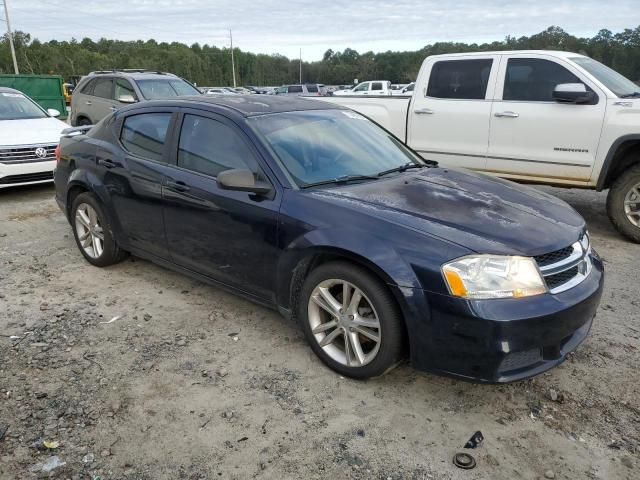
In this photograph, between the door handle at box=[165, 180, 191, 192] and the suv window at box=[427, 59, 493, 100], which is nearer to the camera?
the door handle at box=[165, 180, 191, 192]

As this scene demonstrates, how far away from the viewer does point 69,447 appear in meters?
2.63

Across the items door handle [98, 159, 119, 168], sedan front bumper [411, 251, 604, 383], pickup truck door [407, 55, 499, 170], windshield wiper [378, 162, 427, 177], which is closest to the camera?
sedan front bumper [411, 251, 604, 383]

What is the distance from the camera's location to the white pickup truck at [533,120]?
573 cm

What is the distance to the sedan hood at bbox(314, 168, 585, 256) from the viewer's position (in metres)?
2.81

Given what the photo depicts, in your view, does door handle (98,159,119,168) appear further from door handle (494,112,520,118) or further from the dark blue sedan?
door handle (494,112,520,118)

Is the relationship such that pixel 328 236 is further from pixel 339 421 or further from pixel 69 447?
pixel 69 447

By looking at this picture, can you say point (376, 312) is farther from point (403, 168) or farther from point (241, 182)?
point (403, 168)

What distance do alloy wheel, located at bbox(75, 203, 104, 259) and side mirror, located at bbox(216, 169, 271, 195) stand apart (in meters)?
2.07

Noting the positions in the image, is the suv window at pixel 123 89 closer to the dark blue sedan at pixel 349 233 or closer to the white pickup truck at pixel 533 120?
the white pickup truck at pixel 533 120

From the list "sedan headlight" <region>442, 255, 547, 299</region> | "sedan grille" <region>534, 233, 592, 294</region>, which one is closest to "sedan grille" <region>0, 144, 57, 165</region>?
"sedan headlight" <region>442, 255, 547, 299</region>

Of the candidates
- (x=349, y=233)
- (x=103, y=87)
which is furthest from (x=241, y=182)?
(x=103, y=87)

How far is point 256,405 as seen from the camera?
2.97 meters

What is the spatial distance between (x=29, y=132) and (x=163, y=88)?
12.3ft

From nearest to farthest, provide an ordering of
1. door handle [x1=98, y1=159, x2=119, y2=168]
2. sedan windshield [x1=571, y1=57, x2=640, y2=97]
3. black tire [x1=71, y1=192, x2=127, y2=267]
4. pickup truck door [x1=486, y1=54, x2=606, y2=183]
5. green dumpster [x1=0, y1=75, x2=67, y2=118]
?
door handle [x1=98, y1=159, x2=119, y2=168], black tire [x1=71, y1=192, x2=127, y2=267], pickup truck door [x1=486, y1=54, x2=606, y2=183], sedan windshield [x1=571, y1=57, x2=640, y2=97], green dumpster [x1=0, y1=75, x2=67, y2=118]
